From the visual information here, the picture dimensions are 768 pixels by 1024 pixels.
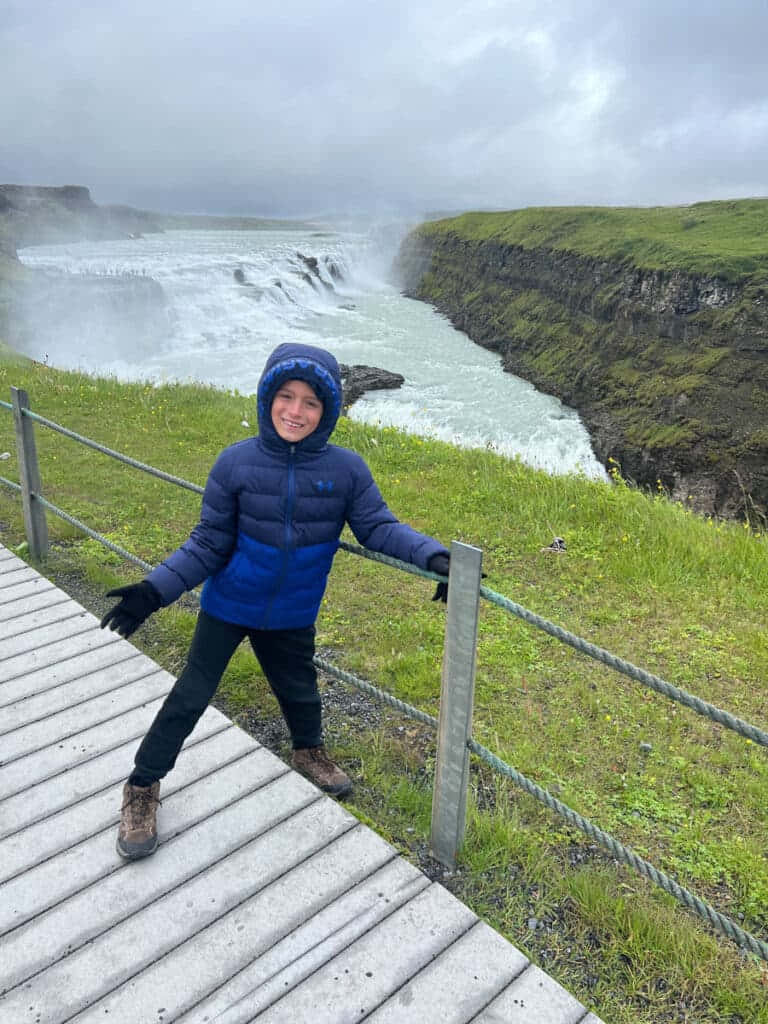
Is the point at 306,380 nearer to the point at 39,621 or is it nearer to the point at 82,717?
the point at 82,717

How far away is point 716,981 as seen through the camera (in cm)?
262

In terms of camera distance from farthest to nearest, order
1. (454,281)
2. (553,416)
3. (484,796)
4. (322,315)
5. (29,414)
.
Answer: (454,281) → (322,315) → (553,416) → (29,414) → (484,796)

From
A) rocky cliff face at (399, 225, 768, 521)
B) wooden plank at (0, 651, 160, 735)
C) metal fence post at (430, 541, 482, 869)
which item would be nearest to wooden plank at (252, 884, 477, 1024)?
metal fence post at (430, 541, 482, 869)

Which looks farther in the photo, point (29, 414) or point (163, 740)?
point (29, 414)

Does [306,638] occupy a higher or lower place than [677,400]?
higher

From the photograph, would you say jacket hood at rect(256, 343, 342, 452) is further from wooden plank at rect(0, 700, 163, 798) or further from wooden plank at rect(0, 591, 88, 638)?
wooden plank at rect(0, 591, 88, 638)

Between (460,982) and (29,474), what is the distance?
4.62m

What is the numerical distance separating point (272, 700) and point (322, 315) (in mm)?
46880

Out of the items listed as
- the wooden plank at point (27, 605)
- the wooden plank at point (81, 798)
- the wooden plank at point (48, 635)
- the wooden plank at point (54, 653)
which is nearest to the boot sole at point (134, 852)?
the wooden plank at point (81, 798)

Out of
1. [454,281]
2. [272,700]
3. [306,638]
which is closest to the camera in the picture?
[306,638]

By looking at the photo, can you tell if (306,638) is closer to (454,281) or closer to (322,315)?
(322,315)

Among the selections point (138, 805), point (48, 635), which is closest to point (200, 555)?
point (138, 805)

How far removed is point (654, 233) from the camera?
50.5 metres

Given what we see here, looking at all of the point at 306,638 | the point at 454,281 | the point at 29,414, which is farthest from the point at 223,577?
the point at 454,281
